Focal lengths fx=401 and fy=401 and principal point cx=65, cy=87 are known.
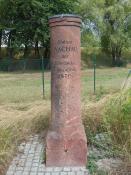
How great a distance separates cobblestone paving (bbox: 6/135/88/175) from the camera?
5574 mm

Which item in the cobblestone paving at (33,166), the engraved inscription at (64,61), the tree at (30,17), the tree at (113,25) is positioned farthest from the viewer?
the tree at (113,25)

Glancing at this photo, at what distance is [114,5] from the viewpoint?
46000 mm

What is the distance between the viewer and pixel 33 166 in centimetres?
582

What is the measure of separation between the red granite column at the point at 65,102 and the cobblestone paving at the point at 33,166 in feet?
0.59

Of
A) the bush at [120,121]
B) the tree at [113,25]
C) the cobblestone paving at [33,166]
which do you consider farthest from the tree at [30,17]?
the cobblestone paving at [33,166]

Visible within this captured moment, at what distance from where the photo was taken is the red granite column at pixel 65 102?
5.88m

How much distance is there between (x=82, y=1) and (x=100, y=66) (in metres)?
7.32

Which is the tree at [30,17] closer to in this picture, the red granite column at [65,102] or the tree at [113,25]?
the tree at [113,25]

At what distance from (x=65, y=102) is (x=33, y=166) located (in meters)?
1.04

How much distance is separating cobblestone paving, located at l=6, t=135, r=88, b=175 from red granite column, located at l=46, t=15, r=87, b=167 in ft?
0.59

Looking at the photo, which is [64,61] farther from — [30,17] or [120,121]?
[30,17]

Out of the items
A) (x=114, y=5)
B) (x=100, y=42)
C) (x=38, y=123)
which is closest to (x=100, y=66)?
(x=100, y=42)

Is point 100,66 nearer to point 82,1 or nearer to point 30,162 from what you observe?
point 82,1

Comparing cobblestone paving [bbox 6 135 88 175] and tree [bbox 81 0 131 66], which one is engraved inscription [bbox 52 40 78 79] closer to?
cobblestone paving [bbox 6 135 88 175]
